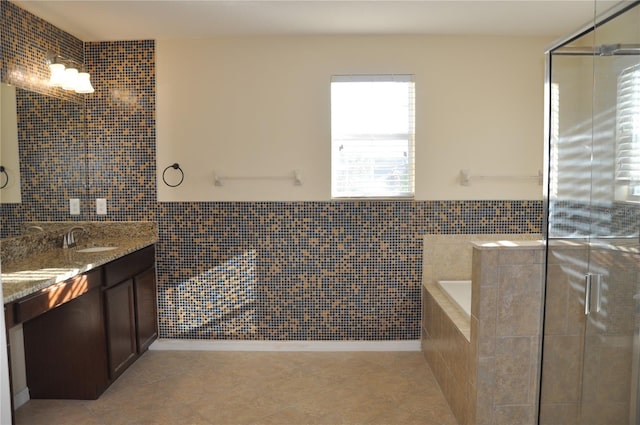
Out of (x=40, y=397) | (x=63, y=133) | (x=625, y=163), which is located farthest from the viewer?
(x=63, y=133)

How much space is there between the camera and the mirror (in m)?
2.85

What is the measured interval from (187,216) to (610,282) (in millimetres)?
2853

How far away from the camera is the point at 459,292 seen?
335cm

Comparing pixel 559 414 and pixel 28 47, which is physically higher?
pixel 28 47

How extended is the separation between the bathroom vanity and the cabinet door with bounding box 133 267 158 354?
5.7 inches

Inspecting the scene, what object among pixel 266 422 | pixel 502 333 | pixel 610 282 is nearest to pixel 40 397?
pixel 266 422

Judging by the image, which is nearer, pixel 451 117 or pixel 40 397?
pixel 40 397

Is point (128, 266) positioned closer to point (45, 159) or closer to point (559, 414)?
point (45, 159)

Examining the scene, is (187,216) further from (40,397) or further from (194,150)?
(40,397)

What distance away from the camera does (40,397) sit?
2.86 meters

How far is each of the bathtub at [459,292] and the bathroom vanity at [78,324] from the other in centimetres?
221

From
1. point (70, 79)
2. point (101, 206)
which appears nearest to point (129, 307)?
point (101, 206)

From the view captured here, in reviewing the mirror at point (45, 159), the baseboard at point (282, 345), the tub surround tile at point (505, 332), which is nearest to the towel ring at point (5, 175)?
the mirror at point (45, 159)

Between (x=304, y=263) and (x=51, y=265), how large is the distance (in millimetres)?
1722
